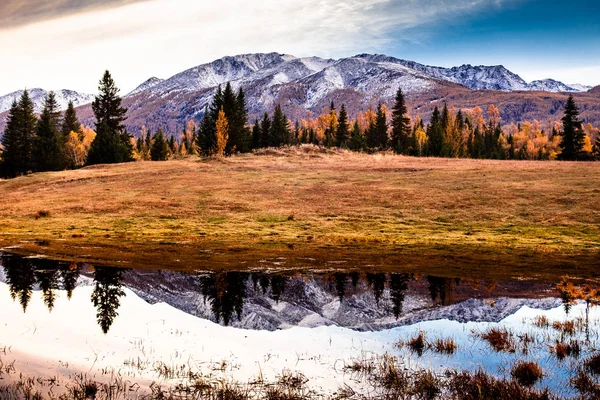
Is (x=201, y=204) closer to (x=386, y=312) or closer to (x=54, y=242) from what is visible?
(x=54, y=242)

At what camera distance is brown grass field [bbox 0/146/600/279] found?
2523 centimetres

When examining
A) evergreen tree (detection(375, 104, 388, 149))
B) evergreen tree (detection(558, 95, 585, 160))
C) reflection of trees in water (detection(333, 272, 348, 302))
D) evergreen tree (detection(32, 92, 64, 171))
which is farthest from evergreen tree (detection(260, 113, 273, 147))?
reflection of trees in water (detection(333, 272, 348, 302))

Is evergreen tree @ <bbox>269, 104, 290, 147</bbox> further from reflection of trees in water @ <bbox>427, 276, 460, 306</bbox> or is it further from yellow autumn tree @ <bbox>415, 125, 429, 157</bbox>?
reflection of trees in water @ <bbox>427, 276, 460, 306</bbox>

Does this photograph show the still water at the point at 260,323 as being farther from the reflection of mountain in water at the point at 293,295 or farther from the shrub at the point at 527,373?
the shrub at the point at 527,373

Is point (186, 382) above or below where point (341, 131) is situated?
below

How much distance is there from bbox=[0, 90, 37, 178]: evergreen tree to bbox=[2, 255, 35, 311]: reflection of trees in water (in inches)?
2963

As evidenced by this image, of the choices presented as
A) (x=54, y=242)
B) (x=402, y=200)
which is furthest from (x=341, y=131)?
(x=54, y=242)

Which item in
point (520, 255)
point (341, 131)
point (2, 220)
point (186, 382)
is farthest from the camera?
point (341, 131)

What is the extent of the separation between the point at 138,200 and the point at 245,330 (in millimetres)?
36290

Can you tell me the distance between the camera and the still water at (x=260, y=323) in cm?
1027

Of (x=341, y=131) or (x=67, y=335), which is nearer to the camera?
(x=67, y=335)

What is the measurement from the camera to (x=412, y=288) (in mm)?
18844

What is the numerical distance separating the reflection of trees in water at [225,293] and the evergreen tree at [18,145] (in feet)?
275

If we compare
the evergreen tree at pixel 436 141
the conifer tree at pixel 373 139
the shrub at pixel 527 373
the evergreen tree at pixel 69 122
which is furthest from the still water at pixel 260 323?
the evergreen tree at pixel 69 122
